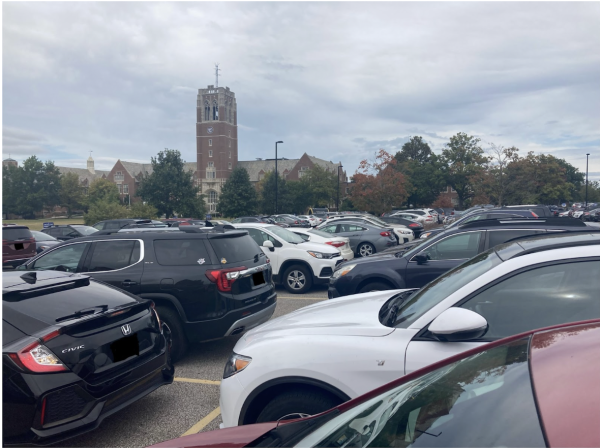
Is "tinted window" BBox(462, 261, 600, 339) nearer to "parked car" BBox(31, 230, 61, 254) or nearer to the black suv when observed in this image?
the black suv

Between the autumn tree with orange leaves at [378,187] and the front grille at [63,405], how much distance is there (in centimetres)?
4376

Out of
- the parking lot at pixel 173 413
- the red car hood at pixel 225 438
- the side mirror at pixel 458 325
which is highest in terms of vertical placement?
the side mirror at pixel 458 325

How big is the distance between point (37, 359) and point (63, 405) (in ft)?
1.33

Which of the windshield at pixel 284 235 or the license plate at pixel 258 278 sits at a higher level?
the windshield at pixel 284 235

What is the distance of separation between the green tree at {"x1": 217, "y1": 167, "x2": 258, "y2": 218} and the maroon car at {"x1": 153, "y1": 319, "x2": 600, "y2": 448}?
61.9 metres

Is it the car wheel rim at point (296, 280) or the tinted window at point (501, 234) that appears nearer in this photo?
the tinted window at point (501, 234)

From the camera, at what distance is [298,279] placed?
11.1 metres

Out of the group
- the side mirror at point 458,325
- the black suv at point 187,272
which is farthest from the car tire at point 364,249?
the side mirror at point 458,325

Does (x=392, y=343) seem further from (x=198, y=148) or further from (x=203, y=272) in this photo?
(x=198, y=148)

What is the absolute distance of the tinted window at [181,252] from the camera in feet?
20.0

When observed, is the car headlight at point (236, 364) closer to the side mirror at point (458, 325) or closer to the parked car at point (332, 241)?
the side mirror at point (458, 325)

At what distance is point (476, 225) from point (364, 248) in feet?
28.2

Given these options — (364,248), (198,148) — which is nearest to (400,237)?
(364,248)

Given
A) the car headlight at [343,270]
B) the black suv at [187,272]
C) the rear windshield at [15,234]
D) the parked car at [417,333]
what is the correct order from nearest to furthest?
1. the parked car at [417,333]
2. the black suv at [187,272]
3. the car headlight at [343,270]
4. the rear windshield at [15,234]
